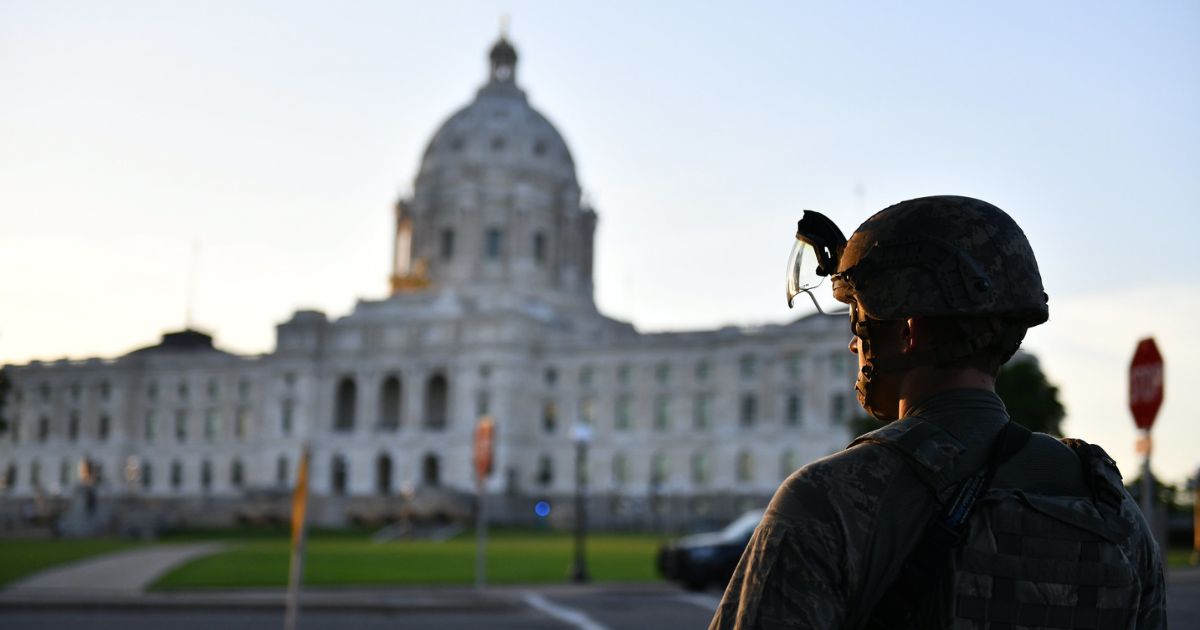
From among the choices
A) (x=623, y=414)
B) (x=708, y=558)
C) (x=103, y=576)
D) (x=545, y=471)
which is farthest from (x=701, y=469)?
(x=708, y=558)

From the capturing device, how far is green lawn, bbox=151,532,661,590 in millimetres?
31530

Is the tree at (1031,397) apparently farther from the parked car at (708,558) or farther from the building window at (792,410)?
the building window at (792,410)

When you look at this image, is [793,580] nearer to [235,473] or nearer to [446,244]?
[446,244]

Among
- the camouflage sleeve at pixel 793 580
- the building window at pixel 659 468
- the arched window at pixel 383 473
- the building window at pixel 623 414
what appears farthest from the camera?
the arched window at pixel 383 473

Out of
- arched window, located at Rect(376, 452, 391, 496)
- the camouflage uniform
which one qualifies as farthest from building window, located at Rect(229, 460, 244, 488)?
the camouflage uniform

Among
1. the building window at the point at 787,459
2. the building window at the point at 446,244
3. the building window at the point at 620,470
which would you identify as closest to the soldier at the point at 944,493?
the building window at the point at 787,459

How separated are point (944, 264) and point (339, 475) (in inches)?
4149

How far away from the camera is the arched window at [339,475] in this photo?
105438 millimetres

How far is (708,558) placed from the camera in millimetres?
28469

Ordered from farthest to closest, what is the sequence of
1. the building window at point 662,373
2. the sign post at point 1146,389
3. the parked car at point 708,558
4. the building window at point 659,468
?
the building window at point 662,373 < the building window at point 659,468 < the parked car at point 708,558 < the sign post at point 1146,389

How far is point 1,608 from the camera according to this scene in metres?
23.5

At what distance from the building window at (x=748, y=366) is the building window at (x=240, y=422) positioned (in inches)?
1501

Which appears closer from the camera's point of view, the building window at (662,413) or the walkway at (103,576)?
the walkway at (103,576)

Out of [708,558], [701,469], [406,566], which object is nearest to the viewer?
[708,558]
